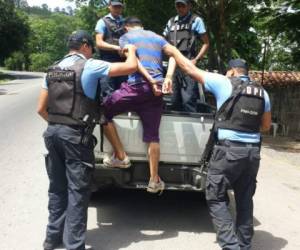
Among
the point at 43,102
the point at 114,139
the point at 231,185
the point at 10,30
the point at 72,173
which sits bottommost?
the point at 231,185

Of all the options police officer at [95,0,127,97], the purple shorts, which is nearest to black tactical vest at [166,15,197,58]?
police officer at [95,0,127,97]

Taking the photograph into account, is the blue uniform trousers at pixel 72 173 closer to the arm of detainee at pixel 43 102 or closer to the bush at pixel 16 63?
the arm of detainee at pixel 43 102

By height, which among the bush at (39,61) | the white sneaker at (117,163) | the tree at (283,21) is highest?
the tree at (283,21)

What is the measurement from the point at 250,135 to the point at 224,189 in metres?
0.57

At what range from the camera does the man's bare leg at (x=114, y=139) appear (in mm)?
5477

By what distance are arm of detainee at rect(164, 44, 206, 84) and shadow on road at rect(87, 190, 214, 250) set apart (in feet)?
5.77

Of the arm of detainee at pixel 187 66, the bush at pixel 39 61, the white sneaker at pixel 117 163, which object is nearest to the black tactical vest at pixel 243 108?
the arm of detainee at pixel 187 66

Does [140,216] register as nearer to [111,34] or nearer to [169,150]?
[169,150]

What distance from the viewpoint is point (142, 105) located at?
5.48 meters

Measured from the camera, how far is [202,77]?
5020 mm

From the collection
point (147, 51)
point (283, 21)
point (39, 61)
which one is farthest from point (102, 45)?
point (39, 61)

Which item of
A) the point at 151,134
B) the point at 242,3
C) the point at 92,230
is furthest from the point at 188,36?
the point at 242,3

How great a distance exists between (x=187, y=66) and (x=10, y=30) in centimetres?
5571

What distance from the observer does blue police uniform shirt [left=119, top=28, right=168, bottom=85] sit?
17.8ft
